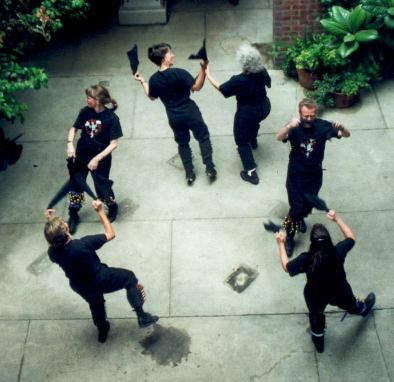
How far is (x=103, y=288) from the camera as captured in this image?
5418mm

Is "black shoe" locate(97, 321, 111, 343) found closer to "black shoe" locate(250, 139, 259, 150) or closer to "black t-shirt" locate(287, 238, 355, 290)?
"black t-shirt" locate(287, 238, 355, 290)

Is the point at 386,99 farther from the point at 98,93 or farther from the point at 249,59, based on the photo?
the point at 98,93

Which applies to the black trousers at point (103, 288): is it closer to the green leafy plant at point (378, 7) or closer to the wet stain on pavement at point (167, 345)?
the wet stain on pavement at point (167, 345)

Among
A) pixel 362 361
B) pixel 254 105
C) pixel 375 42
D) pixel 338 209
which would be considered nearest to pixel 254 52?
pixel 254 105

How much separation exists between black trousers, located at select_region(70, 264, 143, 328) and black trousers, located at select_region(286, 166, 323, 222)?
6.02ft

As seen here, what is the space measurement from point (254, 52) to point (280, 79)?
268cm

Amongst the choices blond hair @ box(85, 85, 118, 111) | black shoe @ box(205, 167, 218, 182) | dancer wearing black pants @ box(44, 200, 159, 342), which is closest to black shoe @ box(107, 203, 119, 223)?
black shoe @ box(205, 167, 218, 182)

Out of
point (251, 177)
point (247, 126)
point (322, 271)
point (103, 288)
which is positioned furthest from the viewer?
point (251, 177)

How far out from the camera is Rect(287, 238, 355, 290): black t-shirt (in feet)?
15.9

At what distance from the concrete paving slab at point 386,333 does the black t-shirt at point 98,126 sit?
3266 mm

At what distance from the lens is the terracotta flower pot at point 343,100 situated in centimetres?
821

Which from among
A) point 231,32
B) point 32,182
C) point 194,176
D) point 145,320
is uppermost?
→ point 231,32

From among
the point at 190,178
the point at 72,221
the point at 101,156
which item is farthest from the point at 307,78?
the point at 72,221

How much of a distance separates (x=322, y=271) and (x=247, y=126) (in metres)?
2.62
